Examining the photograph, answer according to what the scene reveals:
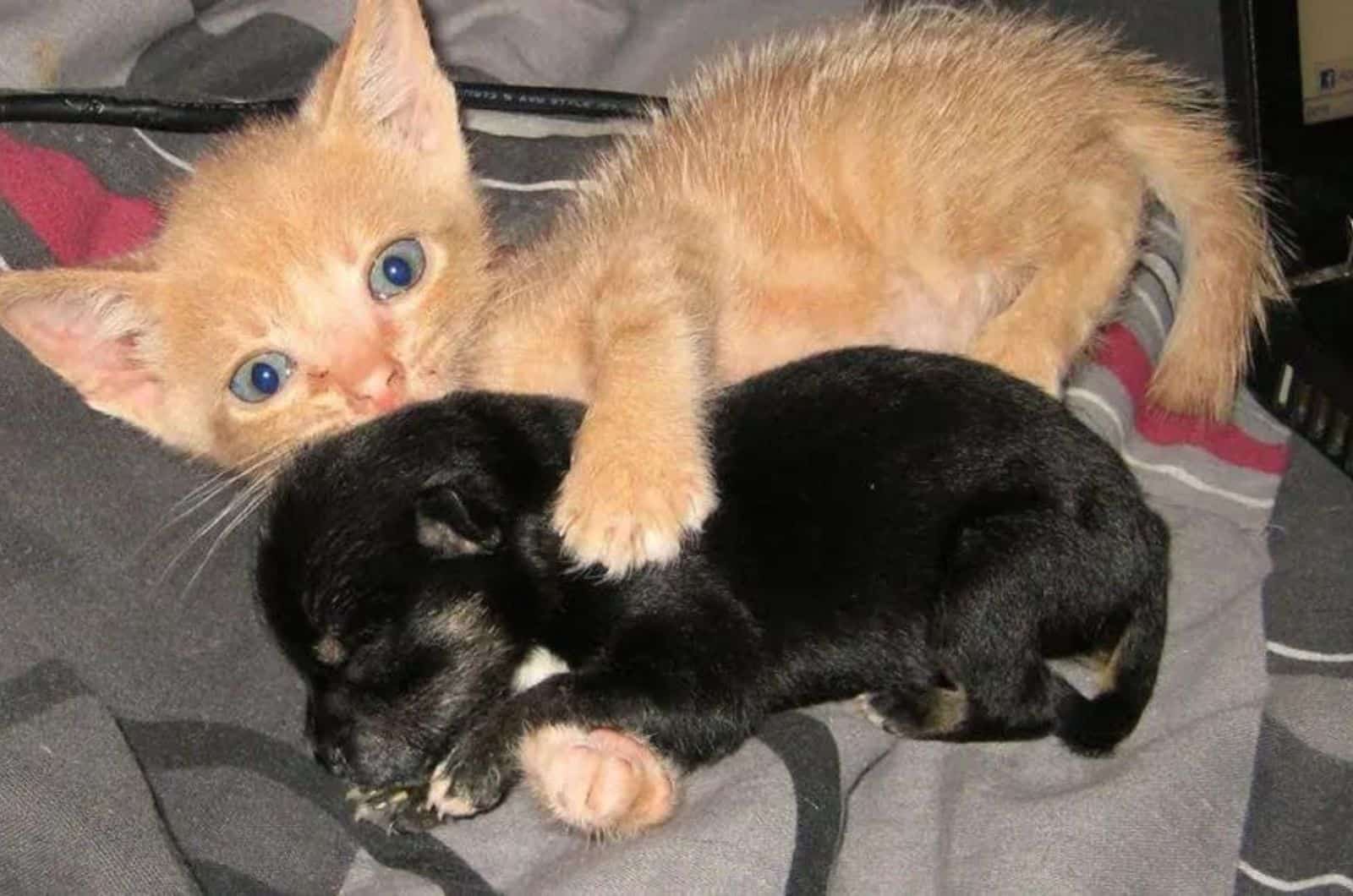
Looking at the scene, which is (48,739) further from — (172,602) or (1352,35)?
(1352,35)

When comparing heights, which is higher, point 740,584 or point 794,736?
point 740,584

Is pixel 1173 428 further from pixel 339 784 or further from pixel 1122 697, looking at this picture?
pixel 339 784

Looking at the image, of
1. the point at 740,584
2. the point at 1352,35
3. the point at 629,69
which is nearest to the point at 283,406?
the point at 740,584

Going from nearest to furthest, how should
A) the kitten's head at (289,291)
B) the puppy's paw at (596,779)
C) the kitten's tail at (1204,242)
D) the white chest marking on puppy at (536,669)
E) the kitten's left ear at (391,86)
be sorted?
the puppy's paw at (596,779)
the white chest marking on puppy at (536,669)
the kitten's head at (289,291)
the kitten's left ear at (391,86)
the kitten's tail at (1204,242)

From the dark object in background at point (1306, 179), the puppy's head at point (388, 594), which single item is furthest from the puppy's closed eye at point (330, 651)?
the dark object in background at point (1306, 179)

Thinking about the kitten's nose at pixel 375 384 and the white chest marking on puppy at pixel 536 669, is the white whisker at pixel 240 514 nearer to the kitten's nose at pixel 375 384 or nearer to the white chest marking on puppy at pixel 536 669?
the kitten's nose at pixel 375 384

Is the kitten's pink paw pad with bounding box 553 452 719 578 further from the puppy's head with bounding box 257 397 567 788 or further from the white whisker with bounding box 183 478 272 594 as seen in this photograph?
the white whisker with bounding box 183 478 272 594

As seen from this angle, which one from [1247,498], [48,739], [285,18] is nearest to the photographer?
[48,739]

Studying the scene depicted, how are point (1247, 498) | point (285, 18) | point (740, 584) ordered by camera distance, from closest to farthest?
1. point (740, 584)
2. point (1247, 498)
3. point (285, 18)
